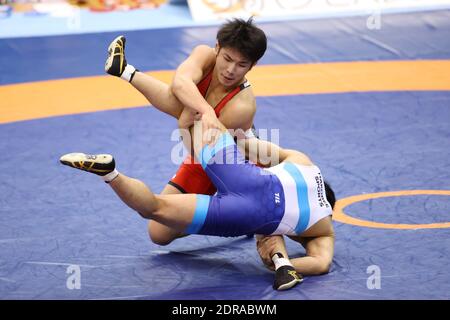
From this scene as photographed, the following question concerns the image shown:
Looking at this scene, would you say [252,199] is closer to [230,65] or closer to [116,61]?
[230,65]

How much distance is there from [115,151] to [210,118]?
6.89 ft

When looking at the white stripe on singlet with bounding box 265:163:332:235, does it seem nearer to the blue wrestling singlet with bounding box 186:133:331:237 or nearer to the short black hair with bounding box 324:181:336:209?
the blue wrestling singlet with bounding box 186:133:331:237

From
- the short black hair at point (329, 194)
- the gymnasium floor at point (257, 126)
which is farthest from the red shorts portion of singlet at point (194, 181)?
the short black hair at point (329, 194)

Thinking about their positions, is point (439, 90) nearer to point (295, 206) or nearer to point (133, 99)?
point (133, 99)

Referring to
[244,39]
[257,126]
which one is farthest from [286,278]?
[257,126]

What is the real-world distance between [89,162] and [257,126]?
10.2ft

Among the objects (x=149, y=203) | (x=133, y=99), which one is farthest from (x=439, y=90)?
(x=149, y=203)

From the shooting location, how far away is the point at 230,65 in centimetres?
502

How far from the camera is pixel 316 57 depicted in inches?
360

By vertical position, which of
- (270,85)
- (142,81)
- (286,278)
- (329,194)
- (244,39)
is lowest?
(286,278)

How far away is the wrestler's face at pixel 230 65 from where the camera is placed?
5.01m

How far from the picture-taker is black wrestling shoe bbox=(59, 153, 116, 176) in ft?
14.3

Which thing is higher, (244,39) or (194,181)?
(244,39)
